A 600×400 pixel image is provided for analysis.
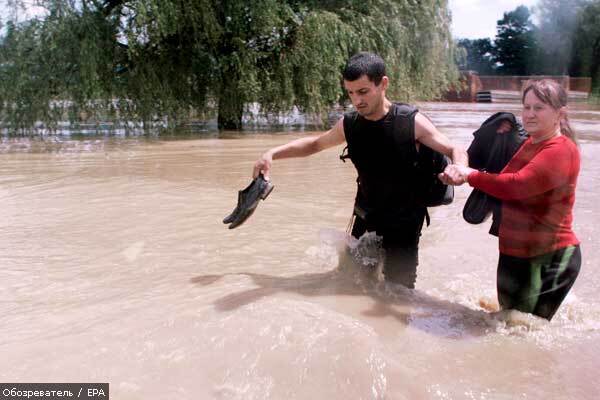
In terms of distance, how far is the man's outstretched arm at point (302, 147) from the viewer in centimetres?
347

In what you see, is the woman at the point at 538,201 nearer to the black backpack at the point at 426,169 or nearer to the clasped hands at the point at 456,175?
the clasped hands at the point at 456,175

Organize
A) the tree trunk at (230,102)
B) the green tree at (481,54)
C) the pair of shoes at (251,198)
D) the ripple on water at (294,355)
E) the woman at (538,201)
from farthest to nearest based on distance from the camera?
the green tree at (481,54) → the tree trunk at (230,102) → the pair of shoes at (251,198) → the woman at (538,201) → the ripple on water at (294,355)

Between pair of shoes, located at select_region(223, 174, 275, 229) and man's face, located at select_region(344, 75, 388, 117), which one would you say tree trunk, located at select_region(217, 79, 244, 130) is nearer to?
pair of shoes, located at select_region(223, 174, 275, 229)

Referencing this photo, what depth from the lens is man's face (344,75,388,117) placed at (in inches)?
123

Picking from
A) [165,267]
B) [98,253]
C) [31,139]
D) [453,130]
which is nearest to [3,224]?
[98,253]

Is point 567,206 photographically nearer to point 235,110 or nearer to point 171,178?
point 171,178

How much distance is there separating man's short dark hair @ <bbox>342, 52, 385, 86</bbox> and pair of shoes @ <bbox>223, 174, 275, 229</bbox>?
2.46 ft

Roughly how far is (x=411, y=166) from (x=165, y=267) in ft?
6.55

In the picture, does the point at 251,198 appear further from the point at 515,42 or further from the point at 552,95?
the point at 515,42

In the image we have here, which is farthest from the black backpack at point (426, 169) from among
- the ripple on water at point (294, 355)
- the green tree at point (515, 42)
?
the green tree at point (515, 42)

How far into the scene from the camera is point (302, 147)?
370 cm

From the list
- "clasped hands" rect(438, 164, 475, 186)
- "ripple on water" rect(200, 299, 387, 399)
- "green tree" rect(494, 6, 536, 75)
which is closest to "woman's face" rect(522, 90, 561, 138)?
"clasped hands" rect(438, 164, 475, 186)

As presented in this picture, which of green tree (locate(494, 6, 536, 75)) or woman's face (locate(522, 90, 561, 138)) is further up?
green tree (locate(494, 6, 536, 75))

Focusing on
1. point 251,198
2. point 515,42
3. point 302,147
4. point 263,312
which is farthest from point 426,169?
point 515,42
